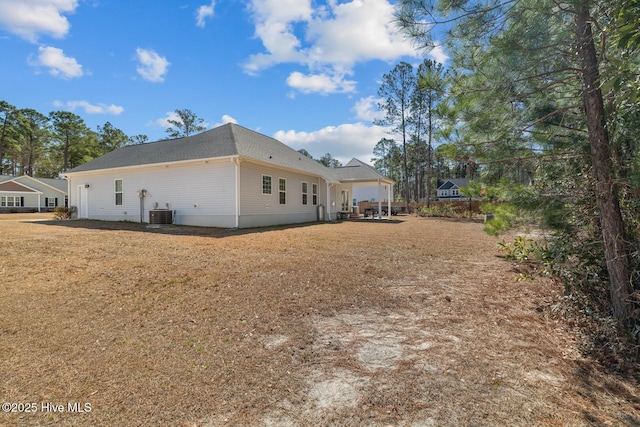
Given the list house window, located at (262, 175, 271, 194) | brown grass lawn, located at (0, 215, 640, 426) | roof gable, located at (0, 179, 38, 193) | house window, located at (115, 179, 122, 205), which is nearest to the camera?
brown grass lawn, located at (0, 215, 640, 426)

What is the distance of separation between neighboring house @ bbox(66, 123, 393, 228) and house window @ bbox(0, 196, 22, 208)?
22705 mm

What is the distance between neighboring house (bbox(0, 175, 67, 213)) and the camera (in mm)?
31266

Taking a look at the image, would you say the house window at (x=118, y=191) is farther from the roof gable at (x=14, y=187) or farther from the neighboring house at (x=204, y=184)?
the roof gable at (x=14, y=187)

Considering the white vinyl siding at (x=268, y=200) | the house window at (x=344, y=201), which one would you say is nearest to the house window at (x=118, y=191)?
the white vinyl siding at (x=268, y=200)

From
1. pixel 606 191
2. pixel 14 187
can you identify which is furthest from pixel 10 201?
pixel 606 191

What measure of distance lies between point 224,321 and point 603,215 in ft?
13.8

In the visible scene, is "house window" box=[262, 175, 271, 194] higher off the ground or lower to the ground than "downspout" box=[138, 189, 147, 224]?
higher

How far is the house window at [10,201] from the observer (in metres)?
31.2

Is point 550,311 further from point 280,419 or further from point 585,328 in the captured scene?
point 280,419

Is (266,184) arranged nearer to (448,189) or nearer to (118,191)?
(118,191)

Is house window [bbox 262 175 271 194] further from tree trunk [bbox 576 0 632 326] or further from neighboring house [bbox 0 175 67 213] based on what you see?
neighboring house [bbox 0 175 67 213]

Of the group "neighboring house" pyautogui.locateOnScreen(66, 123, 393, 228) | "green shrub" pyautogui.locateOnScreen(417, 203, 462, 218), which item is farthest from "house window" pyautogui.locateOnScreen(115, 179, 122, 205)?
"green shrub" pyautogui.locateOnScreen(417, 203, 462, 218)

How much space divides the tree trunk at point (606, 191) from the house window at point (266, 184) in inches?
480

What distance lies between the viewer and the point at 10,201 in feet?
104
